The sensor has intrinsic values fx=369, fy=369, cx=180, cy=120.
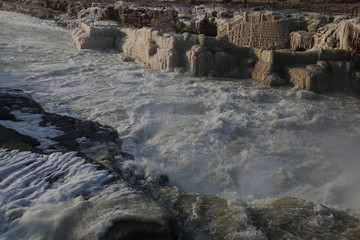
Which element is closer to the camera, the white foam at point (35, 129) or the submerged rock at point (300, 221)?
the submerged rock at point (300, 221)

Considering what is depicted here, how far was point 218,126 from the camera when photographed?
25.3 feet

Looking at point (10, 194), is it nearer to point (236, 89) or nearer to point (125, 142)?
point (125, 142)

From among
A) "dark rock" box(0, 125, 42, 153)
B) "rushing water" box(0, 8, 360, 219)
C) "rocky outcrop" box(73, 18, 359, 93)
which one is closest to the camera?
"dark rock" box(0, 125, 42, 153)

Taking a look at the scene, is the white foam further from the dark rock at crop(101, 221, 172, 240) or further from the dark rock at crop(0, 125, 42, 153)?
the dark rock at crop(101, 221, 172, 240)

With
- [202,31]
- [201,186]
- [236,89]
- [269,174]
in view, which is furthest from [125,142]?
[202,31]

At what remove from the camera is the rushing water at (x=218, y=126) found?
5.73 meters

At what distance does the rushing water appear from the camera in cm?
573

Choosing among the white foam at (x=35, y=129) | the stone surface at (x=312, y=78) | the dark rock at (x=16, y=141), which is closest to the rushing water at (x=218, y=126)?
the stone surface at (x=312, y=78)

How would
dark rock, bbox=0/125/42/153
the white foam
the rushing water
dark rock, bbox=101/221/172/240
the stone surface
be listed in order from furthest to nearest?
the stone surface
the rushing water
the white foam
dark rock, bbox=0/125/42/153
dark rock, bbox=101/221/172/240

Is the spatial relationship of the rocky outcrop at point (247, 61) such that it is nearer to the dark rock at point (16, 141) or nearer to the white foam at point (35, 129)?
the white foam at point (35, 129)

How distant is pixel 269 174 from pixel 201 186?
1178 mm

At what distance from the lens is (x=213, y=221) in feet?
12.3

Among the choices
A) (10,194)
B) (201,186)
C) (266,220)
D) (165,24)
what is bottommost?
(201,186)

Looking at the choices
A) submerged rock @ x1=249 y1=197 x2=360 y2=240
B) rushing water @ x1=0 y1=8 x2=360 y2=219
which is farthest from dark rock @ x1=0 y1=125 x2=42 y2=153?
submerged rock @ x1=249 y1=197 x2=360 y2=240
